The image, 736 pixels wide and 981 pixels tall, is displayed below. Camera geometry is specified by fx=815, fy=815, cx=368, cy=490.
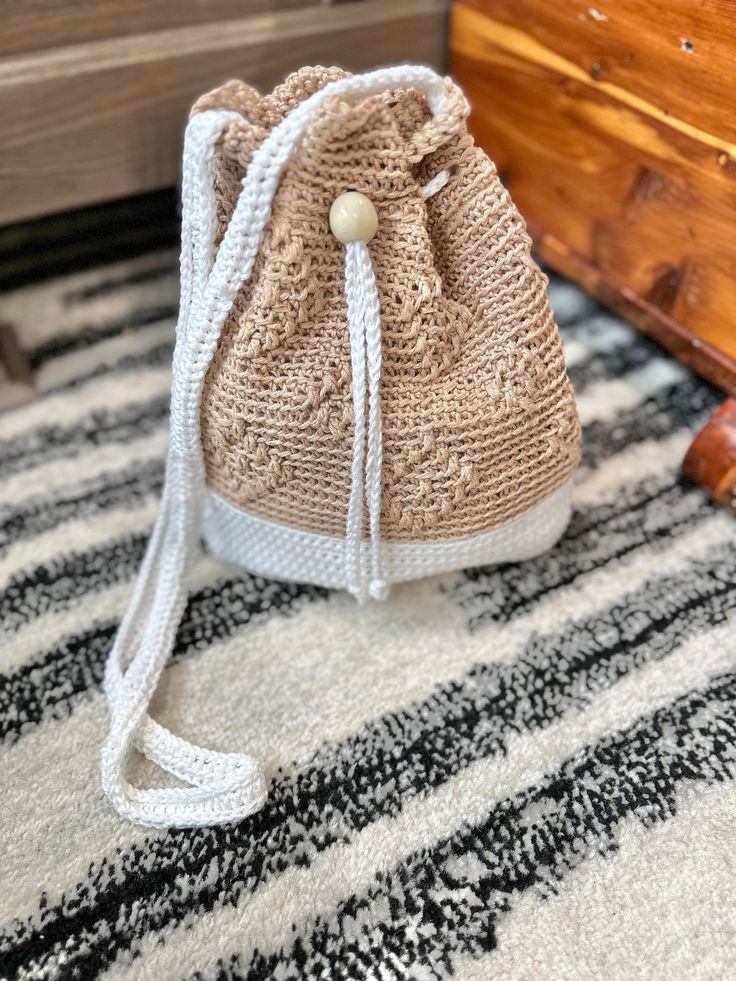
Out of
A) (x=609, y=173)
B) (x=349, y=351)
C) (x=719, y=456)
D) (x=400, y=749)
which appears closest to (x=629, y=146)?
(x=609, y=173)

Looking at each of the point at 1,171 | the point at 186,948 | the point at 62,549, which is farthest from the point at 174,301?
the point at 186,948

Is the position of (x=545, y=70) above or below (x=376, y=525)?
above

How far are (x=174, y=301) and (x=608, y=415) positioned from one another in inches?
19.1

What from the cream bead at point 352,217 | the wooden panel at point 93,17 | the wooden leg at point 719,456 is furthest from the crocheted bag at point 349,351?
the wooden panel at point 93,17

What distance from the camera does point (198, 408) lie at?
0.53 meters

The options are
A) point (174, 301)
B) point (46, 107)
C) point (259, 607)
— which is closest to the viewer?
point (259, 607)

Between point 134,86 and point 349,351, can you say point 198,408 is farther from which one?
point 134,86

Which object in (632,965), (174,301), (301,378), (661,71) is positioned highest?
(661,71)

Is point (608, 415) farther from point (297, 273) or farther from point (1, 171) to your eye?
point (1, 171)

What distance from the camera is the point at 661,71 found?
663mm

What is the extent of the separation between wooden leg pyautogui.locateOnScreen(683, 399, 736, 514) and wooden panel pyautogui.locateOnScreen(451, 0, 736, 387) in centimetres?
7

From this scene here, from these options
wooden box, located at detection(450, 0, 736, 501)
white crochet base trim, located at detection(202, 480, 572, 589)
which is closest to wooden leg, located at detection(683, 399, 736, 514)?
wooden box, located at detection(450, 0, 736, 501)

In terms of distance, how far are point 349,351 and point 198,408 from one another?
0.11m

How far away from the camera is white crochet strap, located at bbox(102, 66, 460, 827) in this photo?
0.45 meters
